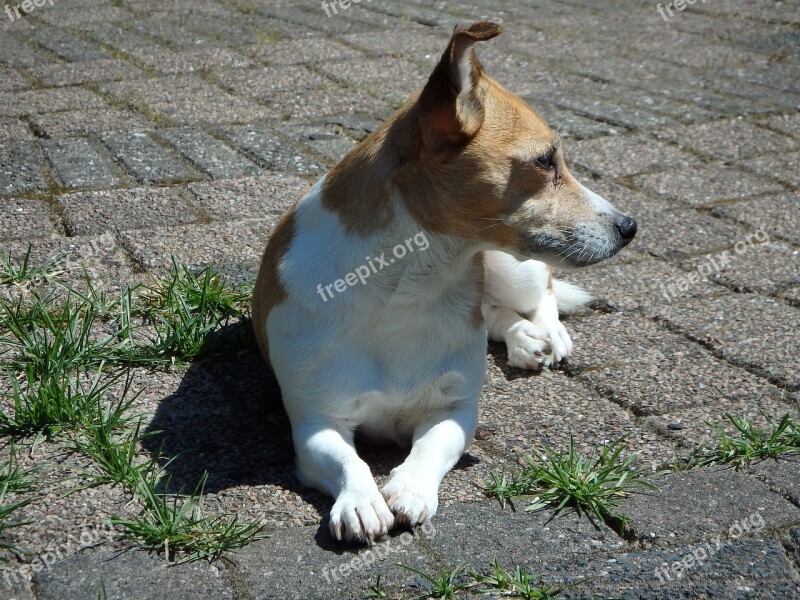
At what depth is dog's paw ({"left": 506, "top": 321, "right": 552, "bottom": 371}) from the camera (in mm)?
3850

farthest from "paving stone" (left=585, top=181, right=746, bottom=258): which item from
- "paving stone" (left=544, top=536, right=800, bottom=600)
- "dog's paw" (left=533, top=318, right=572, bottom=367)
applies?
"paving stone" (left=544, top=536, right=800, bottom=600)

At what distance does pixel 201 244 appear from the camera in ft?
14.9

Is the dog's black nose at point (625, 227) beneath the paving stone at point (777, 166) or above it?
above

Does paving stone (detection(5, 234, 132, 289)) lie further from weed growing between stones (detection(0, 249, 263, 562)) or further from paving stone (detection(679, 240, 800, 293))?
paving stone (detection(679, 240, 800, 293))

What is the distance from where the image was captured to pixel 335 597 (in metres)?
2.51

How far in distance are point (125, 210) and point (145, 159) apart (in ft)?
2.16

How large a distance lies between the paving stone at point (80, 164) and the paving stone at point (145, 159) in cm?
10

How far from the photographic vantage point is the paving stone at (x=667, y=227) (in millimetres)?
4902

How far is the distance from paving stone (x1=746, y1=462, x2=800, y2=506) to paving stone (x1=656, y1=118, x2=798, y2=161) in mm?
3109

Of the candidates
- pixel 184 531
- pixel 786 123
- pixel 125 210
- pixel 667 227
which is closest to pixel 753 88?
pixel 786 123

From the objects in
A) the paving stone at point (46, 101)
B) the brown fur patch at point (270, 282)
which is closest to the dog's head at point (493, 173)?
the brown fur patch at point (270, 282)

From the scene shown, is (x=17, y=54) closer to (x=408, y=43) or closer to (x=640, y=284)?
(x=408, y=43)

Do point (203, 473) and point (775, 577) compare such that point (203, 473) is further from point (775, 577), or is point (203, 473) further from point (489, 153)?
point (775, 577)

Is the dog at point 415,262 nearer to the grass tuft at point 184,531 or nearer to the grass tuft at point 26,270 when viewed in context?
the grass tuft at point 184,531
